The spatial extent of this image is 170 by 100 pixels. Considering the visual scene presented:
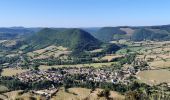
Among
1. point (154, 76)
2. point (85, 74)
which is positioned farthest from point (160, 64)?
point (85, 74)

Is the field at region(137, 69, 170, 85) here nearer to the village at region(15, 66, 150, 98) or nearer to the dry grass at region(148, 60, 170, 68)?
the village at region(15, 66, 150, 98)

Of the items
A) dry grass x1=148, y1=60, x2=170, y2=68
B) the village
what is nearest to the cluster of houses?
the village

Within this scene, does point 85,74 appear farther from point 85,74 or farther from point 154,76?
point 154,76

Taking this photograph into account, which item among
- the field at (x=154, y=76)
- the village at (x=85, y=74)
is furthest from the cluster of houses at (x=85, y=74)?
the field at (x=154, y=76)

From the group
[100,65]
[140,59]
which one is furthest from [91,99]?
[140,59]

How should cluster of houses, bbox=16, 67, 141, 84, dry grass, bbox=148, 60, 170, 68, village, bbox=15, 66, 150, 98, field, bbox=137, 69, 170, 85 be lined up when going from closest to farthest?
field, bbox=137, 69, 170, 85 → village, bbox=15, 66, 150, 98 → cluster of houses, bbox=16, 67, 141, 84 → dry grass, bbox=148, 60, 170, 68

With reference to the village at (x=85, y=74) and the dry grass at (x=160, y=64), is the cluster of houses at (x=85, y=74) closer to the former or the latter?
the village at (x=85, y=74)

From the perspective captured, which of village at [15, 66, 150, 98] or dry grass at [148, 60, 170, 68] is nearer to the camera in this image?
village at [15, 66, 150, 98]

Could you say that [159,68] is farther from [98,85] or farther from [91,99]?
[91,99]

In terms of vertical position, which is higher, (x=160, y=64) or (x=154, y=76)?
(x=154, y=76)
